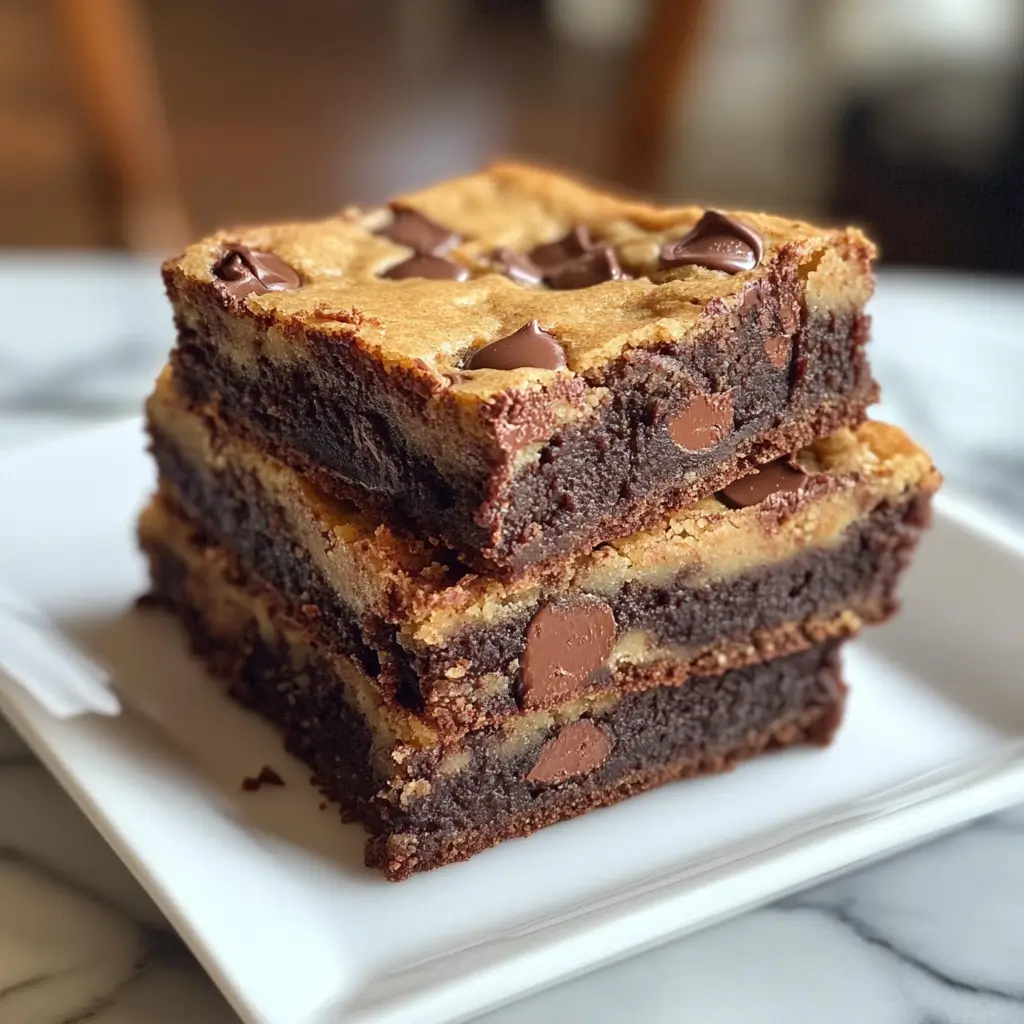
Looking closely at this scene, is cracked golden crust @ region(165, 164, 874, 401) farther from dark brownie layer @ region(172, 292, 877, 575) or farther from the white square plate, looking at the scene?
the white square plate

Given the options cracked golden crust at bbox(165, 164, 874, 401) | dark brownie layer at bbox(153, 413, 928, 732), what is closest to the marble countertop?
dark brownie layer at bbox(153, 413, 928, 732)

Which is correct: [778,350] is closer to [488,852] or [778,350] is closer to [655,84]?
[488,852]

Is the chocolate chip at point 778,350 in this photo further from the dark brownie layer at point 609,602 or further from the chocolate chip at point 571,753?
the chocolate chip at point 571,753

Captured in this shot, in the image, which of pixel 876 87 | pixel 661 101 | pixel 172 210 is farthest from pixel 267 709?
pixel 876 87

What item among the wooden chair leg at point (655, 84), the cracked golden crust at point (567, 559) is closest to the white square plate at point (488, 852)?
the cracked golden crust at point (567, 559)

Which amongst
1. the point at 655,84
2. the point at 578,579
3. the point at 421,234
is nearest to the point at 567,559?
the point at 578,579
